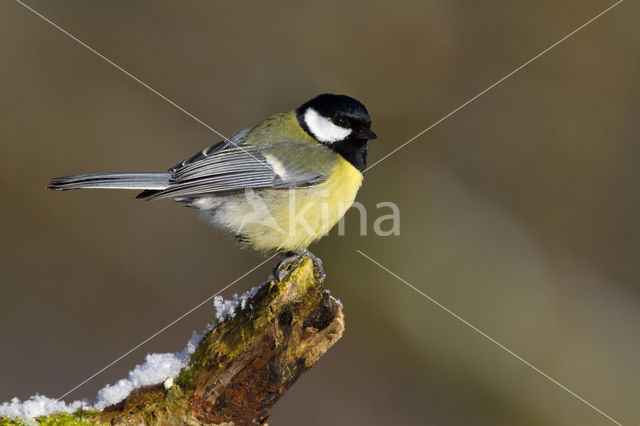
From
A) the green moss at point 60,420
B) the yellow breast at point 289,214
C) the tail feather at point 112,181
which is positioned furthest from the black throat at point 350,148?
the green moss at point 60,420

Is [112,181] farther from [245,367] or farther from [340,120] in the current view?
[340,120]

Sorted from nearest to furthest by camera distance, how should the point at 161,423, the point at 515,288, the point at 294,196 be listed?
the point at 161,423, the point at 294,196, the point at 515,288

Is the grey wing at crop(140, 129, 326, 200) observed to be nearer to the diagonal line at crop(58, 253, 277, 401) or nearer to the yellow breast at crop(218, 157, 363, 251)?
the yellow breast at crop(218, 157, 363, 251)

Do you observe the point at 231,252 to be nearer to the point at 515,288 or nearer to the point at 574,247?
the point at 515,288

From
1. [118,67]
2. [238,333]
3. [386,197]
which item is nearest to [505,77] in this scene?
[386,197]

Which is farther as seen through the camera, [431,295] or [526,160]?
[526,160]

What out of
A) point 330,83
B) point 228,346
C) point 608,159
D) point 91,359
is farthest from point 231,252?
point 608,159
